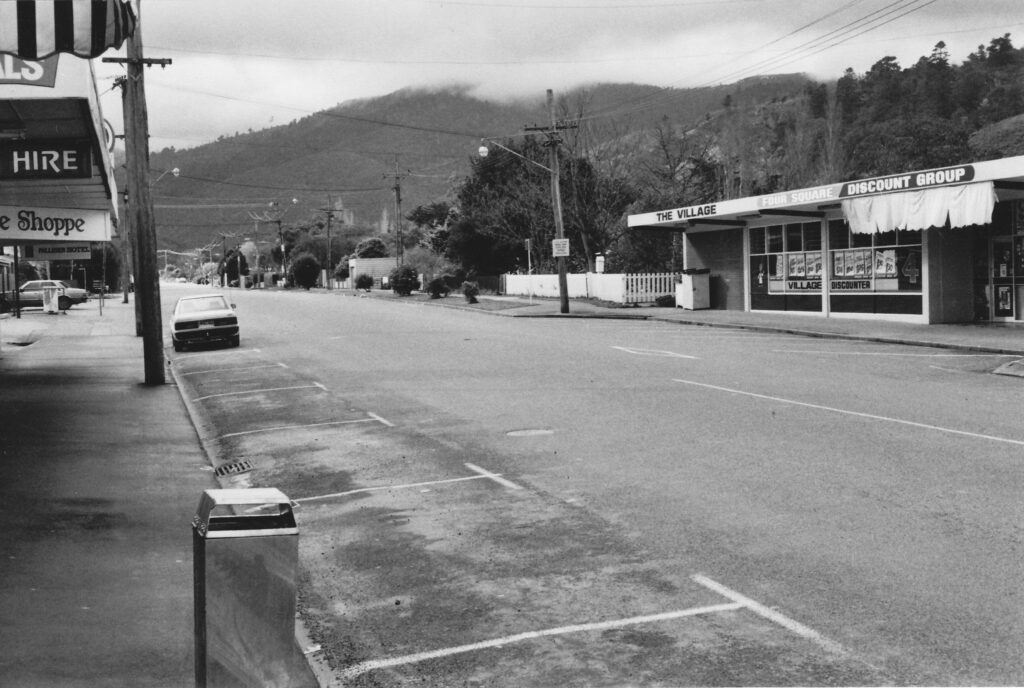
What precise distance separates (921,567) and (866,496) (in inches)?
83.5

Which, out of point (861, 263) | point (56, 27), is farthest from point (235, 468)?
point (861, 263)

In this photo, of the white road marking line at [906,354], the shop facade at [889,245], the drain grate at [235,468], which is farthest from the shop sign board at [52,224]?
the shop facade at [889,245]

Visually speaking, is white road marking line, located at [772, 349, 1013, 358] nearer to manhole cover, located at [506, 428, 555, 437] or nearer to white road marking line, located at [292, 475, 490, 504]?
manhole cover, located at [506, 428, 555, 437]

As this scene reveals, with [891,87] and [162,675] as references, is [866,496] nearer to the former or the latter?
[162,675]

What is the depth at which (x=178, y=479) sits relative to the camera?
447 inches

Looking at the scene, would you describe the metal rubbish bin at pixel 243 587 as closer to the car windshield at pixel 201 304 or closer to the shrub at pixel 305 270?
the car windshield at pixel 201 304

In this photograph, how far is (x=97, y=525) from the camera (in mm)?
9031

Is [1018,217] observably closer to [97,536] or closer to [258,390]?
[258,390]

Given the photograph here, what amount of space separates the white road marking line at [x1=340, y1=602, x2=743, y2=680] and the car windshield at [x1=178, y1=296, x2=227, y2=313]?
25270mm

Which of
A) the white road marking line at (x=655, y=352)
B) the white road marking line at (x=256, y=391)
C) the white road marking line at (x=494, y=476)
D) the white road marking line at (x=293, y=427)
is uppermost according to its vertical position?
the white road marking line at (x=655, y=352)

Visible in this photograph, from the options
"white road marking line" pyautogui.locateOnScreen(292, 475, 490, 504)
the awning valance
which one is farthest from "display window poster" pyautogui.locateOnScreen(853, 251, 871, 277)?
"white road marking line" pyautogui.locateOnScreen(292, 475, 490, 504)

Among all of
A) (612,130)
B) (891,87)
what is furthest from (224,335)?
(891,87)

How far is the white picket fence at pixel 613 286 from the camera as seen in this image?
46781mm

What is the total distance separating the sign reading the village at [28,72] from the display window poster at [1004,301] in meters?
26.0
